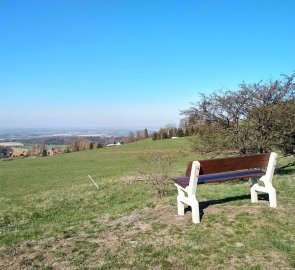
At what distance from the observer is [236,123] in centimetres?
1539

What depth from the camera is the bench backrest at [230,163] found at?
7.48 m

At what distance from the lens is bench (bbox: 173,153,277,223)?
286 inches

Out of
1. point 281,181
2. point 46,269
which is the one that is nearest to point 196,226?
point 46,269

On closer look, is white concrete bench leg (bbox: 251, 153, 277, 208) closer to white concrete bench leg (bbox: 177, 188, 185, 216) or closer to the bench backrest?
the bench backrest

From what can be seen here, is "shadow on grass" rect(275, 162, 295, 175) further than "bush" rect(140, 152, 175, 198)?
Yes

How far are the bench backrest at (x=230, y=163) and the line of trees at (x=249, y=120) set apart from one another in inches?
257

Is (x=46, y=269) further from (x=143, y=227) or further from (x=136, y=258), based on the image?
(x=143, y=227)

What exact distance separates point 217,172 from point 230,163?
36 centimetres

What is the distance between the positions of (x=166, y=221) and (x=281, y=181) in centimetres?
717

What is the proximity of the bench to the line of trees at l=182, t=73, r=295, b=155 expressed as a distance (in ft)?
21.1

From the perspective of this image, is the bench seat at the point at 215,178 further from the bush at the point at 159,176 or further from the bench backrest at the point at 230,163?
the bush at the point at 159,176

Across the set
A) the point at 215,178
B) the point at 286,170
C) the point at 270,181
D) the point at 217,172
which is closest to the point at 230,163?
the point at 217,172

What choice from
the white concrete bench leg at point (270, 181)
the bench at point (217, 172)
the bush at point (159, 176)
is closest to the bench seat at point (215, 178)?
the bench at point (217, 172)

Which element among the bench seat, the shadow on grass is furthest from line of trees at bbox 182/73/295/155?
the bench seat
